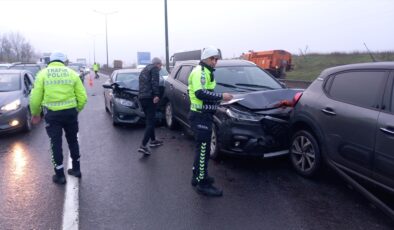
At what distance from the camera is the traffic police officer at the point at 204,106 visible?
4.43m

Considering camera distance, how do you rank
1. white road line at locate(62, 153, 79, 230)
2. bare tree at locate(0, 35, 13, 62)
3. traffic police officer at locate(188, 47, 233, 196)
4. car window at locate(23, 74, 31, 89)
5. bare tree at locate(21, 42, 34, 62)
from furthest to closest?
bare tree at locate(21, 42, 34, 62) < bare tree at locate(0, 35, 13, 62) < car window at locate(23, 74, 31, 89) < traffic police officer at locate(188, 47, 233, 196) < white road line at locate(62, 153, 79, 230)

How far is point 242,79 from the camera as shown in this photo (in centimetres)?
655

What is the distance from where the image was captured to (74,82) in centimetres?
509

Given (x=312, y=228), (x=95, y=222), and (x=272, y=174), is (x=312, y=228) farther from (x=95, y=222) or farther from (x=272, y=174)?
(x=95, y=222)

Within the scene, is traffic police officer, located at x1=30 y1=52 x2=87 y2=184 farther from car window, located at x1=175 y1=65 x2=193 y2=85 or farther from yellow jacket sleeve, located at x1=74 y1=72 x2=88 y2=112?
car window, located at x1=175 y1=65 x2=193 y2=85

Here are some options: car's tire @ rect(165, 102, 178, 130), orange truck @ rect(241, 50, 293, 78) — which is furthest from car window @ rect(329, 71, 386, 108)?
orange truck @ rect(241, 50, 293, 78)

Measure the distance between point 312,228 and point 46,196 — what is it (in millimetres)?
3263

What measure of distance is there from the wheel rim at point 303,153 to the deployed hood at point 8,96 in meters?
6.32

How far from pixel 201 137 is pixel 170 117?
399 cm

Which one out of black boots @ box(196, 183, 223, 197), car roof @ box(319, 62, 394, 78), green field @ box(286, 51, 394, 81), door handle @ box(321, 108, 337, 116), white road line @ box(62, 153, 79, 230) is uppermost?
green field @ box(286, 51, 394, 81)

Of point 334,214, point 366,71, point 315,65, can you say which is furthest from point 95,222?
point 315,65

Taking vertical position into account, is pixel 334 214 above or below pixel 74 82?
below

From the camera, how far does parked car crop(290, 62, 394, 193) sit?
3812 mm

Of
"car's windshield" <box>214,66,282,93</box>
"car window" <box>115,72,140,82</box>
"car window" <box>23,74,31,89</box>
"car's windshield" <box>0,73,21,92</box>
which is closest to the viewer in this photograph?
"car's windshield" <box>214,66,282,93</box>
